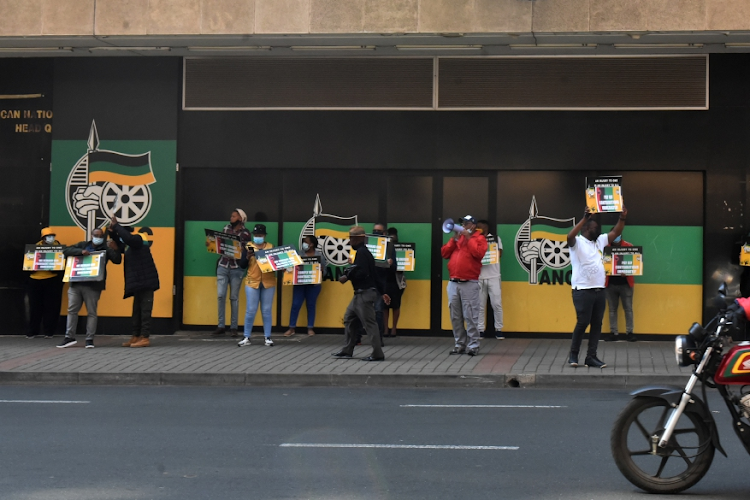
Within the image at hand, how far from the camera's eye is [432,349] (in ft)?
48.9

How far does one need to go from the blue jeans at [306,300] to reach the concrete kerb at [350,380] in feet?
14.8

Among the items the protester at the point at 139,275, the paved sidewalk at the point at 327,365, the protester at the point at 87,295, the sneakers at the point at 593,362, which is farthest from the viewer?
the protester at the point at 87,295

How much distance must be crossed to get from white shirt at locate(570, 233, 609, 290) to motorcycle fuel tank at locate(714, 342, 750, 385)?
6297 mm

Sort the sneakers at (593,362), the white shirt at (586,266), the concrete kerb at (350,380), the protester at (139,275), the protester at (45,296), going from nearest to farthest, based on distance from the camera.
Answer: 1. the concrete kerb at (350,380)
2. the white shirt at (586,266)
3. the sneakers at (593,362)
4. the protester at (139,275)
5. the protester at (45,296)

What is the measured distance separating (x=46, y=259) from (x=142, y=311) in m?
2.24

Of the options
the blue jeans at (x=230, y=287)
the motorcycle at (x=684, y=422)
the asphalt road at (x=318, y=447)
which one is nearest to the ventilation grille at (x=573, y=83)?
the blue jeans at (x=230, y=287)

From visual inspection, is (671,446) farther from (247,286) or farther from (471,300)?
(247,286)

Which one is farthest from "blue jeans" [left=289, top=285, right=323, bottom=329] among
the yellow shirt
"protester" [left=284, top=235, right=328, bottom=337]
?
the yellow shirt

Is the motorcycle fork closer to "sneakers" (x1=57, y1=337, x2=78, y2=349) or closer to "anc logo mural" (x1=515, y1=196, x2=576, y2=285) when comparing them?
"anc logo mural" (x1=515, y1=196, x2=576, y2=285)

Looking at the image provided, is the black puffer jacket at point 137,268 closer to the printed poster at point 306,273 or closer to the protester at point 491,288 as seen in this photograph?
the printed poster at point 306,273

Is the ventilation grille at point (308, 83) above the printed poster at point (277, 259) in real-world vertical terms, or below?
above

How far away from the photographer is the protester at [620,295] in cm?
1561

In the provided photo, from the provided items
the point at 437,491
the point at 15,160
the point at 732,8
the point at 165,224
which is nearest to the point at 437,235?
the point at 165,224

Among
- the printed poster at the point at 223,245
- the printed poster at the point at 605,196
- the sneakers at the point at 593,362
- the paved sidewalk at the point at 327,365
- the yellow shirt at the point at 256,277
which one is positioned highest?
the printed poster at the point at 605,196
